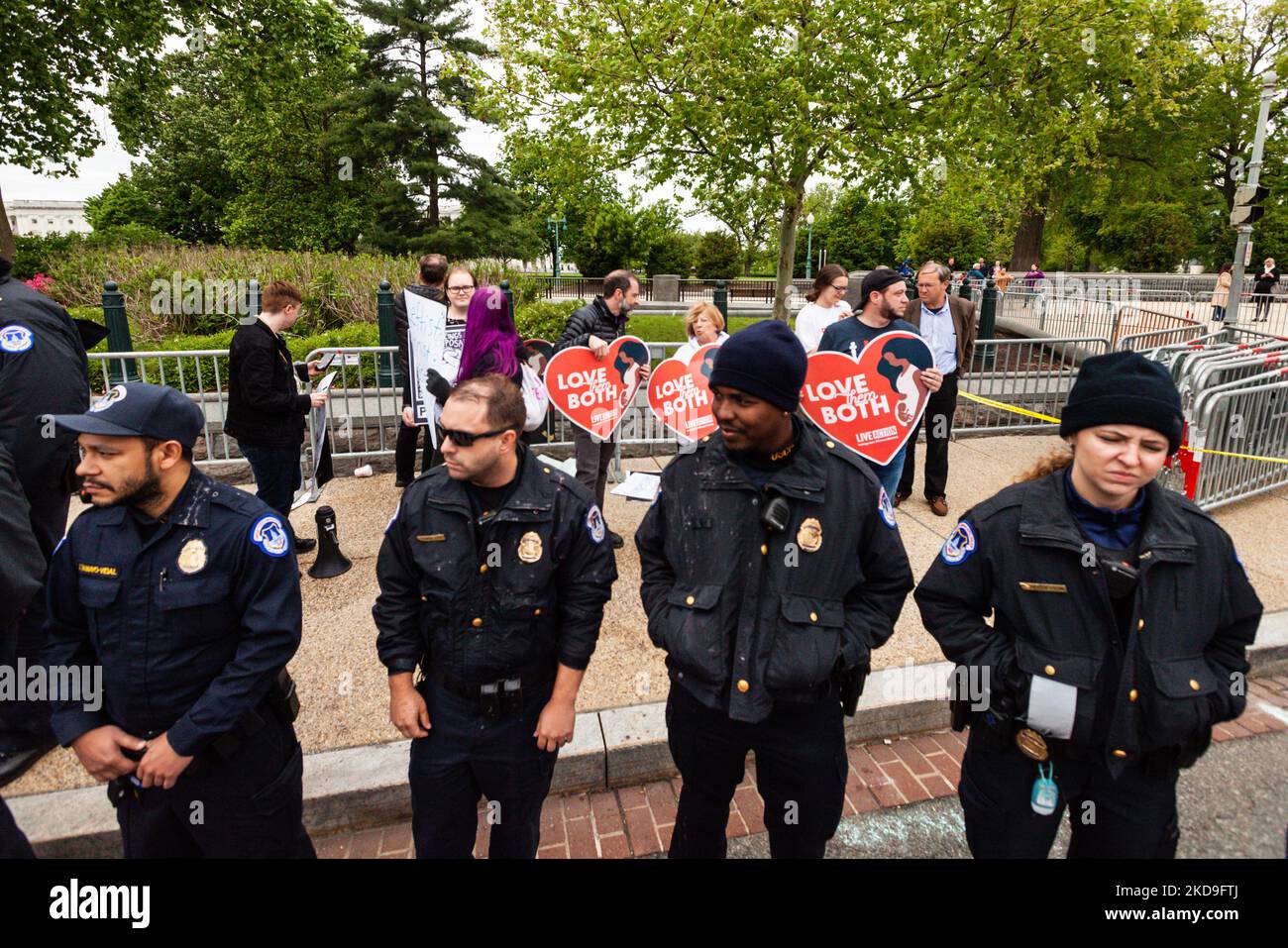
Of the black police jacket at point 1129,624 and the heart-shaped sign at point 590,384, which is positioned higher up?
the heart-shaped sign at point 590,384

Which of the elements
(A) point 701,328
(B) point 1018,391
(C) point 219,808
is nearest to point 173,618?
(C) point 219,808

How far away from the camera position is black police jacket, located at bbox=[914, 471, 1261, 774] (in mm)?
1975

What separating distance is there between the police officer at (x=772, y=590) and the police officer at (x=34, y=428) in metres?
2.83

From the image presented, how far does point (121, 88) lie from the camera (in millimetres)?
20625

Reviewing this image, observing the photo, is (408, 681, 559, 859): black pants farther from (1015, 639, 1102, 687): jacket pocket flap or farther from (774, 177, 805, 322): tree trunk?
(774, 177, 805, 322): tree trunk

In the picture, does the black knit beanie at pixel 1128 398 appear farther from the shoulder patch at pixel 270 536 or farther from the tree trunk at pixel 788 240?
the tree trunk at pixel 788 240

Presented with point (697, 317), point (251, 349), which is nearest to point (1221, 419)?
point (697, 317)

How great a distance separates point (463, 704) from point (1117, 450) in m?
2.10

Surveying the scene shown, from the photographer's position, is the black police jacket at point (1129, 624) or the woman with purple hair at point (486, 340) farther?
the woman with purple hair at point (486, 340)

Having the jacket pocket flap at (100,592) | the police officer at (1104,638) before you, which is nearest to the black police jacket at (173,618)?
the jacket pocket flap at (100,592)

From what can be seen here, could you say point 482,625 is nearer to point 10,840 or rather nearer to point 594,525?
point 594,525

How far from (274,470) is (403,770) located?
2.50 meters

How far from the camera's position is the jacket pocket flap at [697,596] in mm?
2209
